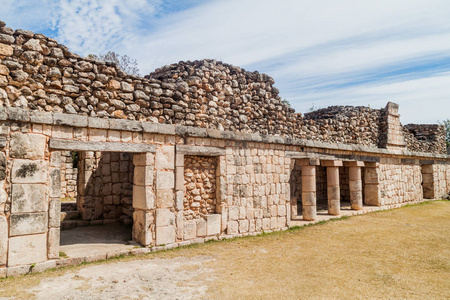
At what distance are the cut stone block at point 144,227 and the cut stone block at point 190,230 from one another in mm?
833

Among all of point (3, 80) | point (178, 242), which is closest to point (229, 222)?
point (178, 242)

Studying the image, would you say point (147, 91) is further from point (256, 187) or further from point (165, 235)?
point (256, 187)

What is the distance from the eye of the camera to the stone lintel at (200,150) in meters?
7.08

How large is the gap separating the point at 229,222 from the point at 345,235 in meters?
3.10

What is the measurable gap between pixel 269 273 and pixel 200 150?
323 centimetres

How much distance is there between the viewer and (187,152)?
23.5 feet

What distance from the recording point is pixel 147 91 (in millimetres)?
7074

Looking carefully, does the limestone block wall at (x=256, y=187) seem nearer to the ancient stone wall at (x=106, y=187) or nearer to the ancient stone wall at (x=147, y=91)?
the ancient stone wall at (x=147, y=91)

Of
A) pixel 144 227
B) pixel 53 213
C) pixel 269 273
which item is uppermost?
pixel 53 213

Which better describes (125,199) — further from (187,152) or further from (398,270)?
(398,270)

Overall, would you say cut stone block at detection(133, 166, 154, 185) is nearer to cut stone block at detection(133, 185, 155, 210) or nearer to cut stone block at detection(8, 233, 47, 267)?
cut stone block at detection(133, 185, 155, 210)

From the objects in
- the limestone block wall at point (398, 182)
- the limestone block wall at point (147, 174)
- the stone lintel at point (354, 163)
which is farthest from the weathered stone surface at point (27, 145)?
the limestone block wall at point (398, 182)

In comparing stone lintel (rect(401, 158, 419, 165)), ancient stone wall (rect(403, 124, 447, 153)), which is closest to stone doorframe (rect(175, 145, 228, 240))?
stone lintel (rect(401, 158, 419, 165))

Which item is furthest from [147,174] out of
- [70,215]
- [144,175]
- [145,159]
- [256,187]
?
[70,215]
